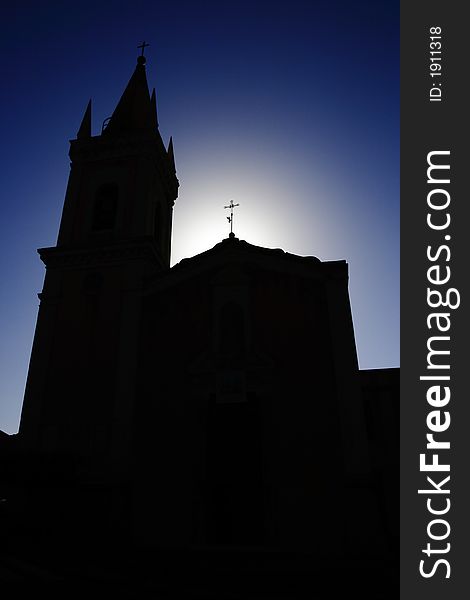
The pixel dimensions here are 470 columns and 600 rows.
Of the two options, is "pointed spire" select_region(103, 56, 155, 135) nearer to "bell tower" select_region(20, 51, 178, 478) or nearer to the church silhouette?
"bell tower" select_region(20, 51, 178, 478)

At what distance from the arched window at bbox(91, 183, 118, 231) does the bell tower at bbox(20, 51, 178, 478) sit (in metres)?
0.04

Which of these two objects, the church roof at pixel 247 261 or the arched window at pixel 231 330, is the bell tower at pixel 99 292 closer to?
the church roof at pixel 247 261

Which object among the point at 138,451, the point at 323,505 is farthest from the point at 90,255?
the point at 323,505

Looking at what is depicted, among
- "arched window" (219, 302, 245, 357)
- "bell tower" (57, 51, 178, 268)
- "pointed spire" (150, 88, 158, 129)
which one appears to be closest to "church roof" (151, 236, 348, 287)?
"arched window" (219, 302, 245, 357)

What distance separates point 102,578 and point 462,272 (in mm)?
6327

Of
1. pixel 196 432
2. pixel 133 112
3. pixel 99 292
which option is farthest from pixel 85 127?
pixel 196 432

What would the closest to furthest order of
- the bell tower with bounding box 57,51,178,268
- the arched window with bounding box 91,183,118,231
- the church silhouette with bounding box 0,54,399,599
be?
1. the church silhouette with bounding box 0,54,399,599
2. the bell tower with bounding box 57,51,178,268
3. the arched window with bounding box 91,183,118,231

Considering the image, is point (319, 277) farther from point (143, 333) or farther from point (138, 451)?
point (138, 451)

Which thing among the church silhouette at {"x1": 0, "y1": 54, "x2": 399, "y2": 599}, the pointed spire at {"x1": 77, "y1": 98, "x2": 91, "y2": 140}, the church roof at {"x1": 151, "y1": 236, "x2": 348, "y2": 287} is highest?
the pointed spire at {"x1": 77, "y1": 98, "x2": 91, "y2": 140}

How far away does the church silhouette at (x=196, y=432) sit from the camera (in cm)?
955

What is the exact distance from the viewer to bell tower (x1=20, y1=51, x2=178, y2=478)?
13.3 meters

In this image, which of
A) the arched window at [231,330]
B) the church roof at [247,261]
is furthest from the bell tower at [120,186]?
the arched window at [231,330]

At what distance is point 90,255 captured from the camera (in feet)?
52.4

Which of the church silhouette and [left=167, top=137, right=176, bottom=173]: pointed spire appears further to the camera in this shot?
[left=167, top=137, right=176, bottom=173]: pointed spire
